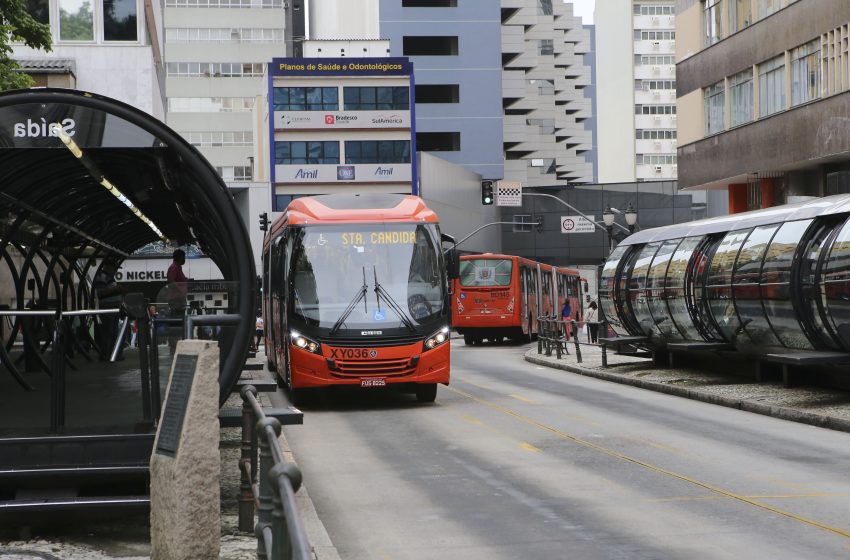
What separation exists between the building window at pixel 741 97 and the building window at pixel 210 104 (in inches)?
3582

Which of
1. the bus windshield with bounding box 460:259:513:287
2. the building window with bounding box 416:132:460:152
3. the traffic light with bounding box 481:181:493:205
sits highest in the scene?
the building window with bounding box 416:132:460:152

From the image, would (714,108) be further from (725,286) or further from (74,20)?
(74,20)

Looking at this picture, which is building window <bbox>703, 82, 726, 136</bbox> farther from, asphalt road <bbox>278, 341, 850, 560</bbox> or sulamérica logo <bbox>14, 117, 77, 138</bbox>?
sulamérica logo <bbox>14, 117, 77, 138</bbox>

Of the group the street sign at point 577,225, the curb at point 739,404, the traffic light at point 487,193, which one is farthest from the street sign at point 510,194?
the curb at point 739,404

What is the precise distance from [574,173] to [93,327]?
109 metres

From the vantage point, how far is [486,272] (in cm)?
4947

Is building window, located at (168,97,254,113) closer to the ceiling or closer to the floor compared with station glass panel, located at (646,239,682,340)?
closer to the ceiling

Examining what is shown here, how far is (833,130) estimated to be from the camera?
32969 mm

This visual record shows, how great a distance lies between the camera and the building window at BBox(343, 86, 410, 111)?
3686 inches

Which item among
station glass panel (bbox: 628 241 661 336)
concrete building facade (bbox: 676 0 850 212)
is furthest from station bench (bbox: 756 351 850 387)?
concrete building facade (bbox: 676 0 850 212)

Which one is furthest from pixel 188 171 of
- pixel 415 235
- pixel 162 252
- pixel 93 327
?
pixel 162 252

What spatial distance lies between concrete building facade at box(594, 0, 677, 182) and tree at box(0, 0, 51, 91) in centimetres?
12779

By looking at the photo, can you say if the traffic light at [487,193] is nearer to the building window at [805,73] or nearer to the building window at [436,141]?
the building window at [805,73]

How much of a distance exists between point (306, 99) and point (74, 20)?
50.0 m
